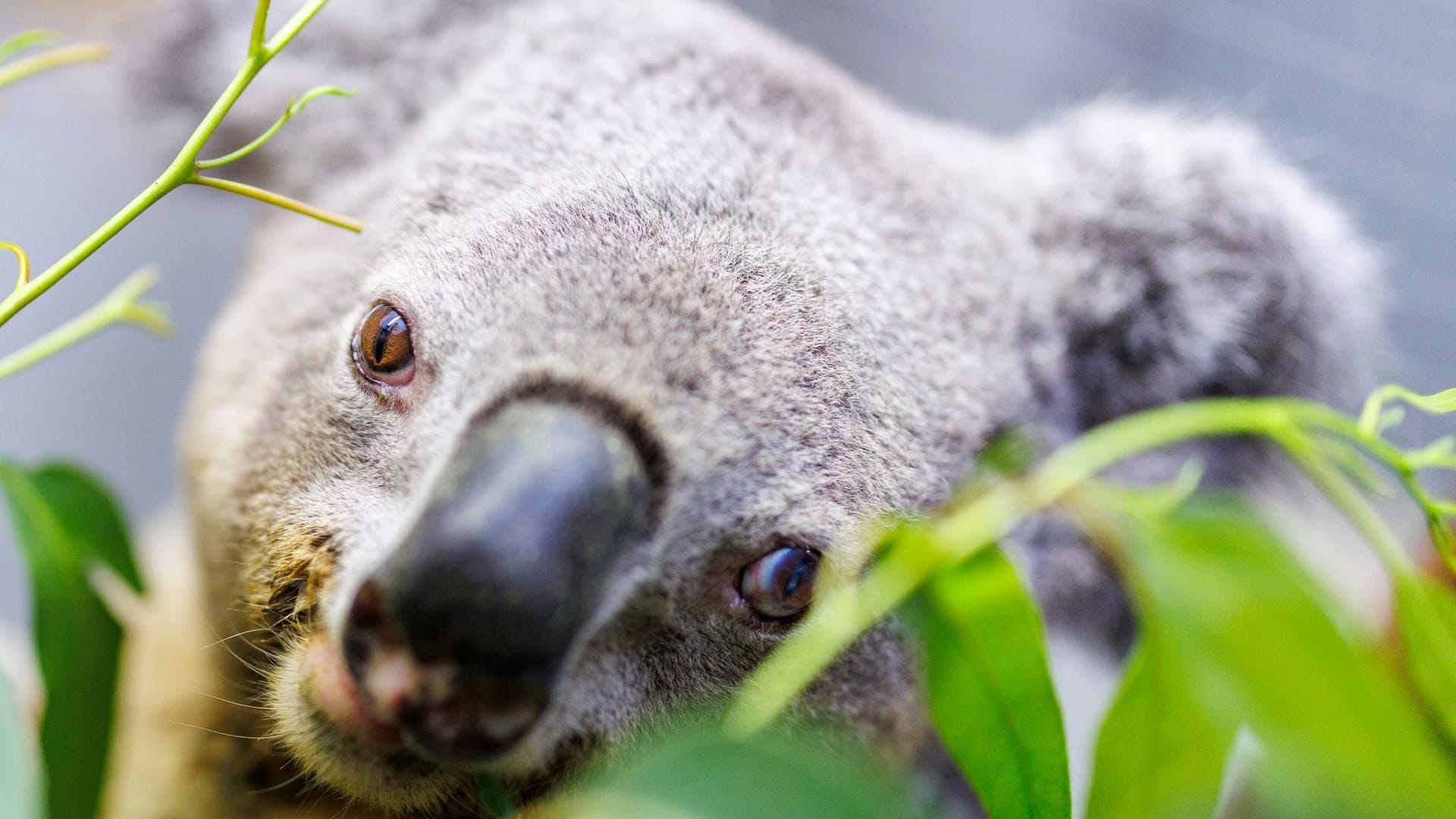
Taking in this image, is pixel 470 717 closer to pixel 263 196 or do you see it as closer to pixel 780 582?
pixel 780 582

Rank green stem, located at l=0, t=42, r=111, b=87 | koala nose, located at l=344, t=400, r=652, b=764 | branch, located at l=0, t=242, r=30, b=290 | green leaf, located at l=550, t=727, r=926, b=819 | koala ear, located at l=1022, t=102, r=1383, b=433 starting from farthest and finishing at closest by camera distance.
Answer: koala ear, located at l=1022, t=102, r=1383, b=433
green stem, located at l=0, t=42, r=111, b=87
branch, located at l=0, t=242, r=30, b=290
koala nose, located at l=344, t=400, r=652, b=764
green leaf, located at l=550, t=727, r=926, b=819

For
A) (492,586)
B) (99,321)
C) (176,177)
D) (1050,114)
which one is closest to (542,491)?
(492,586)

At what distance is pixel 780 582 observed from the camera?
0.72 meters

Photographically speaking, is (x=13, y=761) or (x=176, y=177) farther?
(x=176, y=177)

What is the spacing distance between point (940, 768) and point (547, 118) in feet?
2.73

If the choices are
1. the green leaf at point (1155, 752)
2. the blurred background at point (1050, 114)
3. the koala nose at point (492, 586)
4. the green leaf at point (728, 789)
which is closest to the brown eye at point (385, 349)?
the koala nose at point (492, 586)

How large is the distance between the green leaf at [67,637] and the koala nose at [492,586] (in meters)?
0.32

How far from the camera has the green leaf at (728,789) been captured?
392 mm

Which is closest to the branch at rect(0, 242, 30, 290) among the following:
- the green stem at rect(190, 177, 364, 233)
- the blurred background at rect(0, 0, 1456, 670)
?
the green stem at rect(190, 177, 364, 233)

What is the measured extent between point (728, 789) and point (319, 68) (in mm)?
1054

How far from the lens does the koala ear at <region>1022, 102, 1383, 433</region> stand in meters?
1.04

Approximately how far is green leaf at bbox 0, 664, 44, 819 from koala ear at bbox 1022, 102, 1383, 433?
33.0 inches

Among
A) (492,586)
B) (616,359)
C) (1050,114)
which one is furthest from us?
(1050,114)

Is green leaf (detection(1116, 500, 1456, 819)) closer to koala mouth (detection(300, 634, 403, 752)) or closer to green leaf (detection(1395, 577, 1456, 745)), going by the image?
green leaf (detection(1395, 577, 1456, 745))
